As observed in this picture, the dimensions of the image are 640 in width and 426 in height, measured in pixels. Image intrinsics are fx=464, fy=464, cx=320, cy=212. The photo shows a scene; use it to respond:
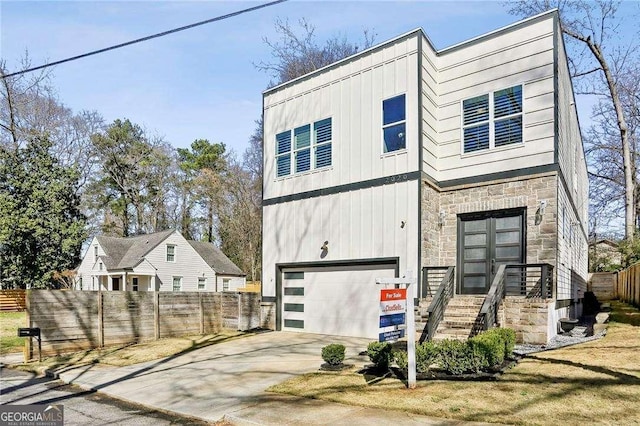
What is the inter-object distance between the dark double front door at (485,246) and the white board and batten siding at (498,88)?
1.23 meters

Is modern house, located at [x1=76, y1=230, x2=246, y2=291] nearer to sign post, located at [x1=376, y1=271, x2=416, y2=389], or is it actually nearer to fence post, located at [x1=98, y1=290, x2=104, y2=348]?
fence post, located at [x1=98, y1=290, x2=104, y2=348]

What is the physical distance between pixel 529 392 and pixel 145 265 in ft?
90.6

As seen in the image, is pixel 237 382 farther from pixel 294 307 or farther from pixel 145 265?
pixel 145 265

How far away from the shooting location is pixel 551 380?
6449mm

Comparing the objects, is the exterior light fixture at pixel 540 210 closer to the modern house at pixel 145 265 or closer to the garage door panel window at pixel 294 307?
the garage door panel window at pixel 294 307

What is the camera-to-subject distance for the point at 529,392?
5977mm

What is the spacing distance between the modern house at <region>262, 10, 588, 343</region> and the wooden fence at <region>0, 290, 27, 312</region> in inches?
825

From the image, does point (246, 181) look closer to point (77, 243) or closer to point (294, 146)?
point (77, 243)

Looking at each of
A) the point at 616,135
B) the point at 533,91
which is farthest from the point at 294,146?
the point at 616,135

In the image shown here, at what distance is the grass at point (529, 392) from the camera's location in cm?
520

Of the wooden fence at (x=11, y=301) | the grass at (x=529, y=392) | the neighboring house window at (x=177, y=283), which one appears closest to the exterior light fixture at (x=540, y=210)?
the grass at (x=529, y=392)

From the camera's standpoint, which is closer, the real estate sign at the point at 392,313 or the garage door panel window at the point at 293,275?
the real estate sign at the point at 392,313

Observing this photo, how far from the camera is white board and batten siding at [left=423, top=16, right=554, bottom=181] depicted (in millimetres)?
11195

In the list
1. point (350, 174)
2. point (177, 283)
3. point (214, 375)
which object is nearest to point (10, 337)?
point (214, 375)
